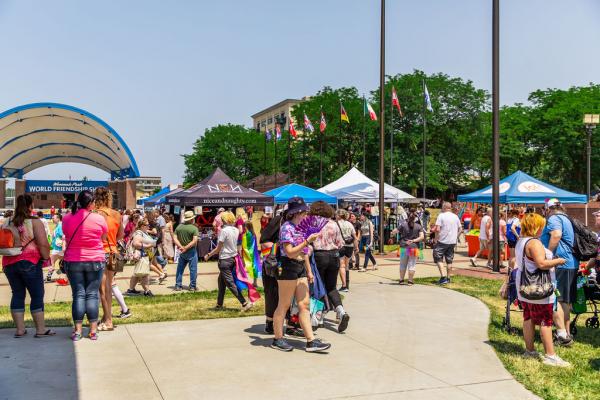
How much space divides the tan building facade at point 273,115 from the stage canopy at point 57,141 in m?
52.0

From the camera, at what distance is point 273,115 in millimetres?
133500

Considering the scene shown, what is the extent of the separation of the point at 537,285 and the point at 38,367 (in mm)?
5318

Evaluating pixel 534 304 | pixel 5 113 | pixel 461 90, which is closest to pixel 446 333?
pixel 534 304

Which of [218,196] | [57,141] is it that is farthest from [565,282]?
[57,141]

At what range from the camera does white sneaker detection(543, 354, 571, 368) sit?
599 cm

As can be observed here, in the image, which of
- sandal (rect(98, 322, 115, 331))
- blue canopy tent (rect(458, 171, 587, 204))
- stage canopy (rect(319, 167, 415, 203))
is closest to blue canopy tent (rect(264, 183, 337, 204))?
stage canopy (rect(319, 167, 415, 203))

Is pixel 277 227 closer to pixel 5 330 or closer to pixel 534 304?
pixel 534 304

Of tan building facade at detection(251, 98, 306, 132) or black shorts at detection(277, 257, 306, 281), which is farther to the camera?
tan building facade at detection(251, 98, 306, 132)

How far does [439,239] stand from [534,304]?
250 inches

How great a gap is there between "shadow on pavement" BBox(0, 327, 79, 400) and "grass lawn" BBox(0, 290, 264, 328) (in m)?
1.25

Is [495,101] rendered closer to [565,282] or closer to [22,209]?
[565,282]

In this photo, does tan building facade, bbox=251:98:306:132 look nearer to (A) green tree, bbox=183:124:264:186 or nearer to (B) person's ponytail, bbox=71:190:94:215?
(A) green tree, bbox=183:124:264:186

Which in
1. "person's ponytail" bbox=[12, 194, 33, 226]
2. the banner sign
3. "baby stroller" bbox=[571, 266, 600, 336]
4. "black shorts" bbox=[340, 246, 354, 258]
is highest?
the banner sign

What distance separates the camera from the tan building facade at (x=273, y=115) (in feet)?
402
